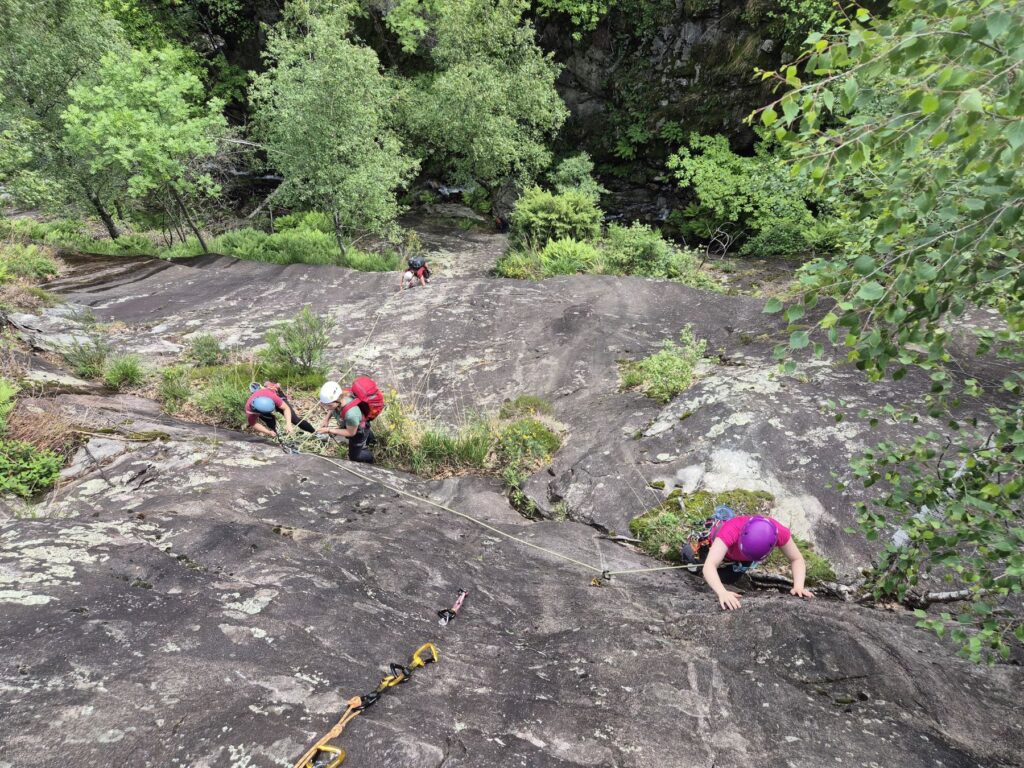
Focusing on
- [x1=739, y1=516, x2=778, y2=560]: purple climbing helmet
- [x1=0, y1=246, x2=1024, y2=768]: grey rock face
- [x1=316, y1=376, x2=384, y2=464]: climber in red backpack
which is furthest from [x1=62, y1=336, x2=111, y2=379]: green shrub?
[x1=739, y1=516, x2=778, y2=560]: purple climbing helmet

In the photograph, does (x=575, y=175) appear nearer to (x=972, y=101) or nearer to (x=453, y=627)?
(x=453, y=627)

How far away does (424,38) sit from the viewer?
21812 mm

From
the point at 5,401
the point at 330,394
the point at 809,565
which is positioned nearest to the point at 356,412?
the point at 330,394

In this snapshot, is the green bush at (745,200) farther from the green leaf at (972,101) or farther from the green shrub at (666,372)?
the green leaf at (972,101)

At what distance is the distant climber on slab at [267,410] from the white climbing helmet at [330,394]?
2.00 feet

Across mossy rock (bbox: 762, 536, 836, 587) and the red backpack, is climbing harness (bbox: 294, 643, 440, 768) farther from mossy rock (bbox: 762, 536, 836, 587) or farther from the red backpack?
the red backpack

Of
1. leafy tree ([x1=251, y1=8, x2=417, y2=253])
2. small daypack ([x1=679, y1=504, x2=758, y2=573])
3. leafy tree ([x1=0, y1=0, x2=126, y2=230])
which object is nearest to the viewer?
small daypack ([x1=679, y1=504, x2=758, y2=573])

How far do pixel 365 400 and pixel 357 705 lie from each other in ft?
15.2

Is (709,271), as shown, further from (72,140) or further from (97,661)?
(72,140)

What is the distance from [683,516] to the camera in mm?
5062

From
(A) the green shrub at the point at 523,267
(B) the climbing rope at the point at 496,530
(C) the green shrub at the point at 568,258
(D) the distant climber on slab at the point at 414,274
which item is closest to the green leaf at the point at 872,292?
(B) the climbing rope at the point at 496,530

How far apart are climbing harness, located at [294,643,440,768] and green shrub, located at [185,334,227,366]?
771cm

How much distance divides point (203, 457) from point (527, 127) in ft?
53.5

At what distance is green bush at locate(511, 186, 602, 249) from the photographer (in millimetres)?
15055
